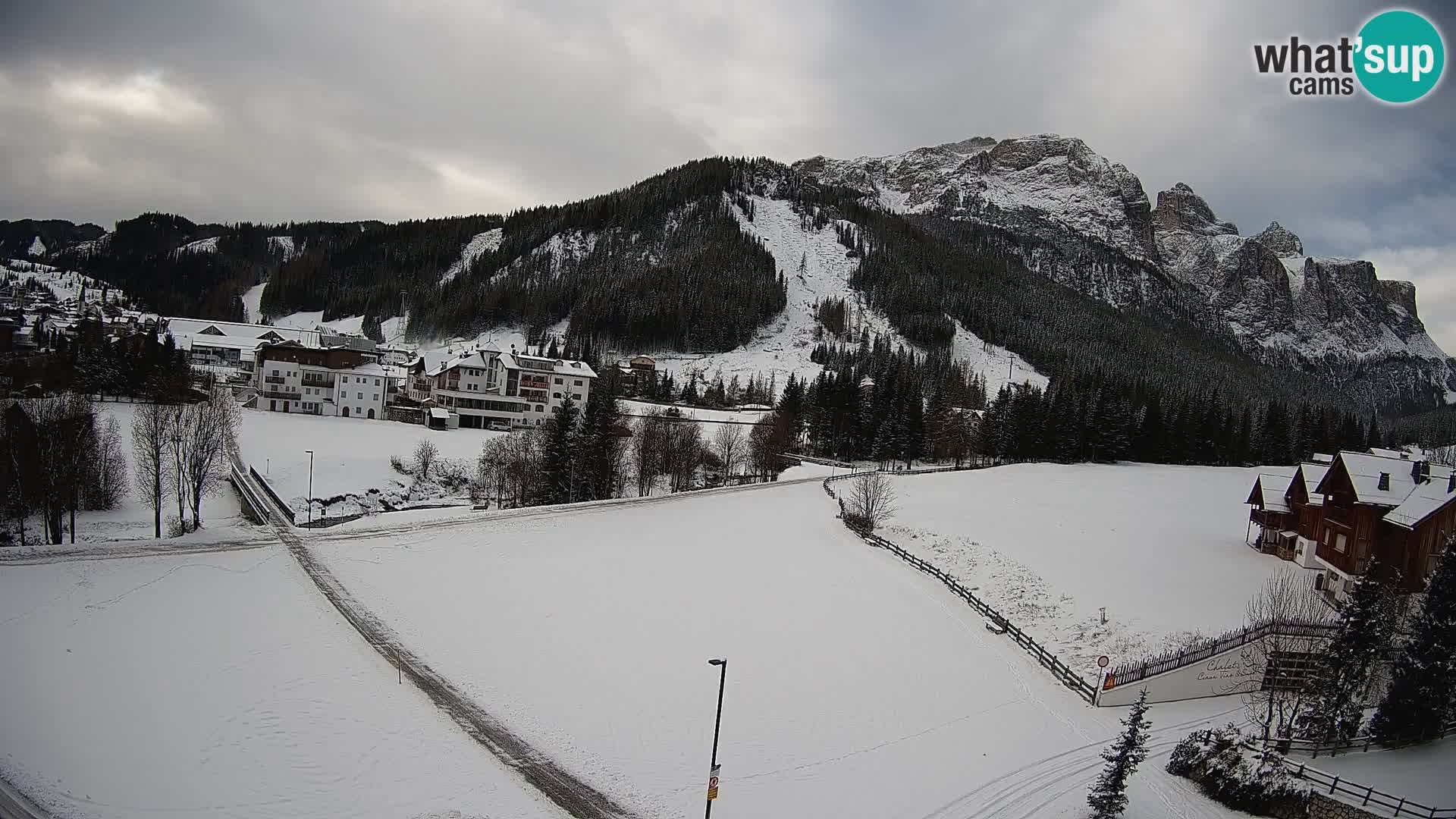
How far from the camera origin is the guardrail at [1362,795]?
16359 millimetres

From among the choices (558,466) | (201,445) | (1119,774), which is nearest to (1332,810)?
(1119,774)

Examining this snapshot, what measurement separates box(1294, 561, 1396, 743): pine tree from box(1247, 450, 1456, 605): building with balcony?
853cm

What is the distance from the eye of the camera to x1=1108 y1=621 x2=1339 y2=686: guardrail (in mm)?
24391

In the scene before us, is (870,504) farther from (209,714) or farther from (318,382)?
(318,382)

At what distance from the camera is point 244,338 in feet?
407

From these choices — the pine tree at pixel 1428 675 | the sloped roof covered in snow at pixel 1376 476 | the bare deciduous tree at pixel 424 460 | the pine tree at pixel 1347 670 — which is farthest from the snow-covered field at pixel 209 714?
the sloped roof covered in snow at pixel 1376 476

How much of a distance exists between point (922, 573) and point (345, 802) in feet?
95.0

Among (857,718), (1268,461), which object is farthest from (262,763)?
(1268,461)

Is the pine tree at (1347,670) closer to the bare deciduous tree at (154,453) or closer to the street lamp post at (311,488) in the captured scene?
the bare deciduous tree at (154,453)

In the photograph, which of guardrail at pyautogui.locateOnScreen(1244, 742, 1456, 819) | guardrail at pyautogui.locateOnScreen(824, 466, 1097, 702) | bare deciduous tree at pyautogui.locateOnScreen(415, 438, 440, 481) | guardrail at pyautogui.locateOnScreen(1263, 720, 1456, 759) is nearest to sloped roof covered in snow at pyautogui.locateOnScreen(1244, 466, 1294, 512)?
guardrail at pyautogui.locateOnScreen(824, 466, 1097, 702)

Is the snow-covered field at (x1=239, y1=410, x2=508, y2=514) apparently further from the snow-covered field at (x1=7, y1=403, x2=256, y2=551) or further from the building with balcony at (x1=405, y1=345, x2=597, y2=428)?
the building with balcony at (x1=405, y1=345, x2=597, y2=428)

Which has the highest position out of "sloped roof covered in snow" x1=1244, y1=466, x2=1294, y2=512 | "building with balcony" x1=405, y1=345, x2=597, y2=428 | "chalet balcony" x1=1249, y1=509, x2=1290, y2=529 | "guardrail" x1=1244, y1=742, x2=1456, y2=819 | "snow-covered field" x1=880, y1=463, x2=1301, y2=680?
"building with balcony" x1=405, y1=345, x2=597, y2=428

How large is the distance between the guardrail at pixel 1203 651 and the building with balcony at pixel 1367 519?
5.83 meters

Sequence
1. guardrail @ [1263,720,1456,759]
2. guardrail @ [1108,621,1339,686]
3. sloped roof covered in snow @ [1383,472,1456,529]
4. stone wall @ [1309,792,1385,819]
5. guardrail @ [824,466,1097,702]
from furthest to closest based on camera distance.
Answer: sloped roof covered in snow @ [1383,472,1456,529], guardrail @ [824,466,1097,702], guardrail @ [1108,621,1339,686], guardrail @ [1263,720,1456,759], stone wall @ [1309,792,1385,819]
